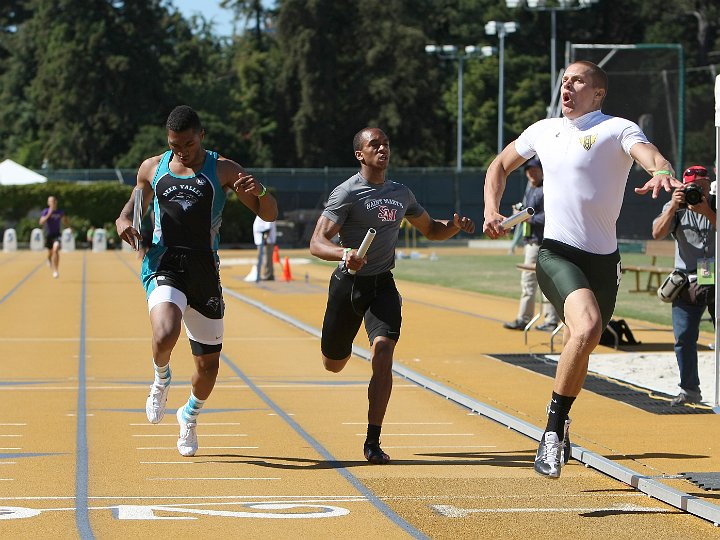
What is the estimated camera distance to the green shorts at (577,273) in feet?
26.5

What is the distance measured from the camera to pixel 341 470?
8.70 m

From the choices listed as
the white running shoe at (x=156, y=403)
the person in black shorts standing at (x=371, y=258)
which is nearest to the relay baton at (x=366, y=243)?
the person in black shorts standing at (x=371, y=258)

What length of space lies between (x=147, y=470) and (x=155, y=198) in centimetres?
156

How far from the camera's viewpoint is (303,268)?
40438mm

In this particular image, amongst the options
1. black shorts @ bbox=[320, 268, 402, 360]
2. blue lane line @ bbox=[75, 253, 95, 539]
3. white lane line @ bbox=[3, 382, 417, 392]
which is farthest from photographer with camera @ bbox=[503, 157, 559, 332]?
black shorts @ bbox=[320, 268, 402, 360]

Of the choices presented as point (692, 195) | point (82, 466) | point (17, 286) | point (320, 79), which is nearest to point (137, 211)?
point (82, 466)

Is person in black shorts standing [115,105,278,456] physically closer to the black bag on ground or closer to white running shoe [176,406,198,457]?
white running shoe [176,406,198,457]

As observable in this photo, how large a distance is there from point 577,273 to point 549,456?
978 mm

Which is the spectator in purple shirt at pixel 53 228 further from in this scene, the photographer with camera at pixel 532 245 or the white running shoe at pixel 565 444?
→ the white running shoe at pixel 565 444

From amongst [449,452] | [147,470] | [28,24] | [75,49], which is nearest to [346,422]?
[449,452]

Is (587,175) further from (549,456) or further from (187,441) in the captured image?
(187,441)

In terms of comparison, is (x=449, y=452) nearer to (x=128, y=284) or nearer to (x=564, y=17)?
(x=128, y=284)

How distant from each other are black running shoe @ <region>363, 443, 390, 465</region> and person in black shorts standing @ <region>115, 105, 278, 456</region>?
1.10m

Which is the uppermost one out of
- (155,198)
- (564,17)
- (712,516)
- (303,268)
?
(564,17)
